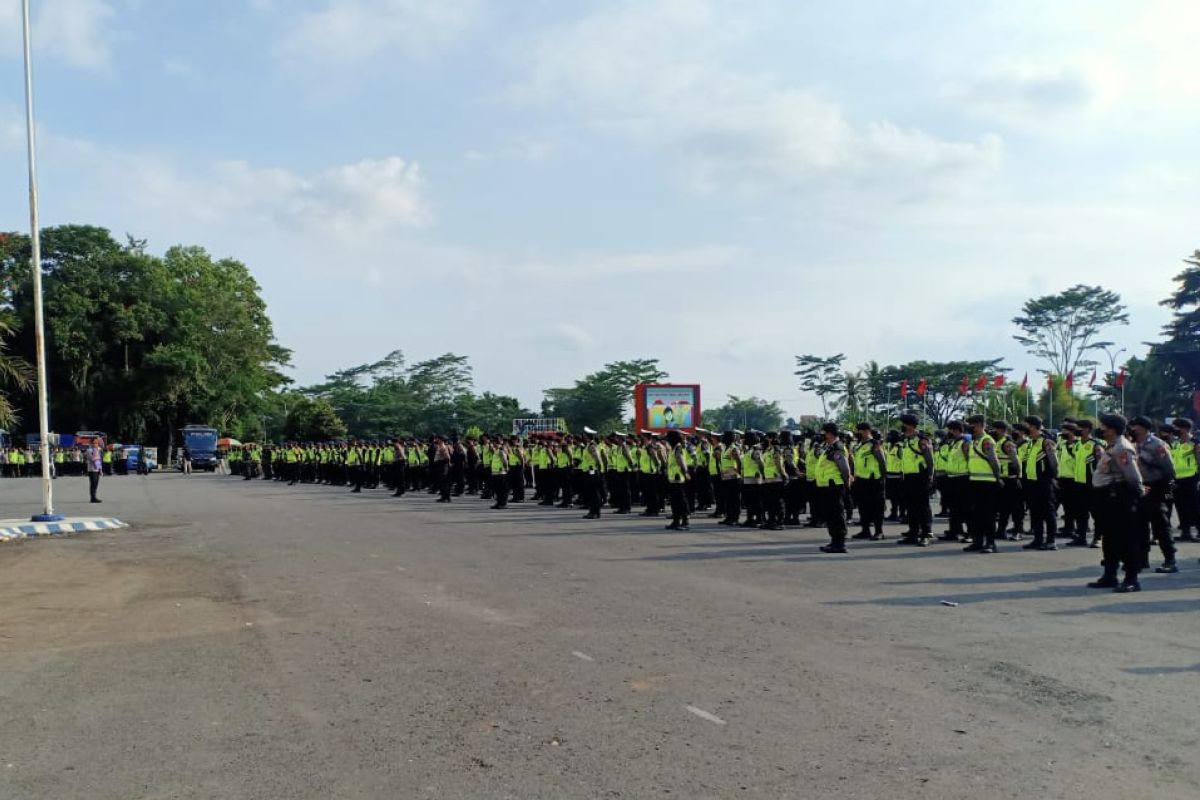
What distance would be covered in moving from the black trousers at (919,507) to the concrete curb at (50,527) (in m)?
15.5

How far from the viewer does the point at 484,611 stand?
9.68 meters

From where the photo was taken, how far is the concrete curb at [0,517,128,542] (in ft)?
60.2

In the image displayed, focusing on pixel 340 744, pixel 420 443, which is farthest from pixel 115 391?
pixel 340 744

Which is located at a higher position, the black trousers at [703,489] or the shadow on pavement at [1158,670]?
the black trousers at [703,489]

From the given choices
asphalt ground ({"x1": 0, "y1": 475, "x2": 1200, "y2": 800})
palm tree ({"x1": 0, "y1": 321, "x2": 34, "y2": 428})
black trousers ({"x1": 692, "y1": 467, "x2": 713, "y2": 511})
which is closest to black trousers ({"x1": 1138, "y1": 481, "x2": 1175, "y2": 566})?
asphalt ground ({"x1": 0, "y1": 475, "x2": 1200, "y2": 800})

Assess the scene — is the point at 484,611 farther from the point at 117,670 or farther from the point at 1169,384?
the point at 1169,384

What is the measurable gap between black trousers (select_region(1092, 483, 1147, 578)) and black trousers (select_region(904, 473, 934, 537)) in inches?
191

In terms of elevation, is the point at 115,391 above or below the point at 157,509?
above

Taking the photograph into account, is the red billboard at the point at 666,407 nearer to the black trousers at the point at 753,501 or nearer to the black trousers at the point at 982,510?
the black trousers at the point at 753,501

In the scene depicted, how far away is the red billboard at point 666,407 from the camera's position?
41156 millimetres

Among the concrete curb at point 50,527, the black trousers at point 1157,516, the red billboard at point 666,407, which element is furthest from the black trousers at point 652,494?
the red billboard at point 666,407

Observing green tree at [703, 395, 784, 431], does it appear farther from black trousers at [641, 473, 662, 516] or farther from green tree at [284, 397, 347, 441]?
black trousers at [641, 473, 662, 516]

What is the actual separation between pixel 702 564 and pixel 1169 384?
4828 centimetres

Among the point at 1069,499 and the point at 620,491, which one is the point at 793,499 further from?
the point at 1069,499
